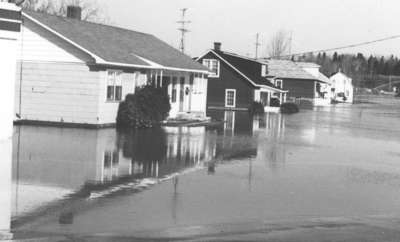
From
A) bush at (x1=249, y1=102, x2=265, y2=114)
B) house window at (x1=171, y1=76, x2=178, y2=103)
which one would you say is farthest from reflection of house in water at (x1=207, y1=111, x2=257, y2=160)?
bush at (x1=249, y1=102, x2=265, y2=114)

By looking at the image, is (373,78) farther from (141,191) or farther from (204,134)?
(141,191)

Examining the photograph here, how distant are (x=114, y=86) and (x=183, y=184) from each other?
53.2 ft

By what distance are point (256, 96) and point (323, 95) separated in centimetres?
3639

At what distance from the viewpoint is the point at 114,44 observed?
33.5 metres

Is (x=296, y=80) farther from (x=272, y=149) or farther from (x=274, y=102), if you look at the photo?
(x=272, y=149)

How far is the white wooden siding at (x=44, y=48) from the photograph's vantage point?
28781 millimetres

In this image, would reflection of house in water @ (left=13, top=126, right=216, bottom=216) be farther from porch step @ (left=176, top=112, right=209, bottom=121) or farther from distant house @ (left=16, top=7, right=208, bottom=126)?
porch step @ (left=176, top=112, right=209, bottom=121)

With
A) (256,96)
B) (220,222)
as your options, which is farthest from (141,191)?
(256,96)

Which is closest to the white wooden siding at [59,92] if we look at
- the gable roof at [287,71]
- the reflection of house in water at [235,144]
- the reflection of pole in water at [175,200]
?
A: the reflection of house in water at [235,144]

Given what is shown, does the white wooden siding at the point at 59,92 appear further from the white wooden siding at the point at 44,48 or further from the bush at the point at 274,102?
the bush at the point at 274,102

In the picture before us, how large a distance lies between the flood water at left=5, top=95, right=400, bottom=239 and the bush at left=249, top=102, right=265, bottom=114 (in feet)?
97.5

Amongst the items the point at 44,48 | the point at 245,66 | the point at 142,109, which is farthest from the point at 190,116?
the point at 245,66

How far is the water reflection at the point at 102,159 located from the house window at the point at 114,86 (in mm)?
2377

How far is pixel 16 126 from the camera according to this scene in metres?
27.0
